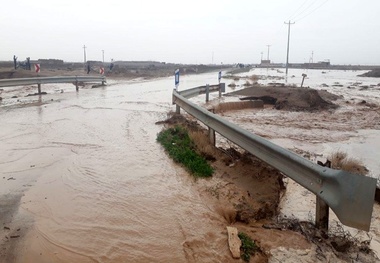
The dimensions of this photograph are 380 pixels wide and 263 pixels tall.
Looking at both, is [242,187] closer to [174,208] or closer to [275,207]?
[275,207]

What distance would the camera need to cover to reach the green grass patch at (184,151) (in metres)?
6.43

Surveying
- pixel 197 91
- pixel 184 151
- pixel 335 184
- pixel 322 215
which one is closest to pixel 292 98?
pixel 197 91

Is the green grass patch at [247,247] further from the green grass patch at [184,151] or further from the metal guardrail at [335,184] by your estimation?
the green grass patch at [184,151]

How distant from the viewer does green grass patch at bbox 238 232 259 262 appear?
366cm

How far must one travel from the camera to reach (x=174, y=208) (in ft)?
15.9

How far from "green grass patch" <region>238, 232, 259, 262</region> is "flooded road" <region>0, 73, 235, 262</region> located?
0.19 metres

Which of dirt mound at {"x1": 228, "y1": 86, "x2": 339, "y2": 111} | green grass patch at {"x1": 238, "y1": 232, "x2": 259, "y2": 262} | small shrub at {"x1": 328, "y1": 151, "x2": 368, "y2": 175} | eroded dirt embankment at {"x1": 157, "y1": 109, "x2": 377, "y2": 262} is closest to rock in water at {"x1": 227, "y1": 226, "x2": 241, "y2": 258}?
green grass patch at {"x1": 238, "y1": 232, "x2": 259, "y2": 262}

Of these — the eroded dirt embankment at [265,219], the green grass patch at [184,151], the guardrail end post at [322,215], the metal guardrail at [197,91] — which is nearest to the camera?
the eroded dirt embankment at [265,219]

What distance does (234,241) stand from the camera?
151 inches

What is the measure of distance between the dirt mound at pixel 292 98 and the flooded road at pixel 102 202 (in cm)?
984

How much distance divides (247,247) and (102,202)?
230cm

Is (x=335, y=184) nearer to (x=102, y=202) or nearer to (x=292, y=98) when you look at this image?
(x=102, y=202)

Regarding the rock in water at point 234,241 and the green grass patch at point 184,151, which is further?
the green grass patch at point 184,151

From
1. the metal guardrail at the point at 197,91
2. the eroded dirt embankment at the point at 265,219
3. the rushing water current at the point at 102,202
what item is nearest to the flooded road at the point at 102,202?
the rushing water current at the point at 102,202
